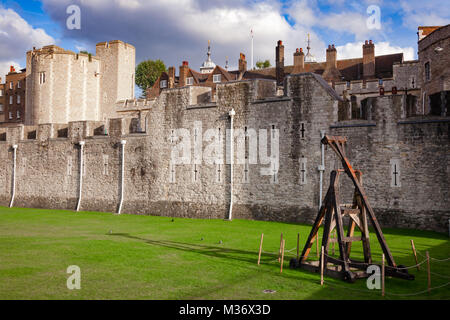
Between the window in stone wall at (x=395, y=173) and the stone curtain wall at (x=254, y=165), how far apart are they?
0.11 m

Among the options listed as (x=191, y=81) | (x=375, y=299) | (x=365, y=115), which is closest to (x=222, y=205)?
(x=365, y=115)

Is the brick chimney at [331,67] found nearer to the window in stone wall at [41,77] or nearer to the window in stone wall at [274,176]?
the window in stone wall at [274,176]

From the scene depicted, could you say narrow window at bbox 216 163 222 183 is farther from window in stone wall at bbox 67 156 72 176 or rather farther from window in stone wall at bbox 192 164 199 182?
window in stone wall at bbox 67 156 72 176

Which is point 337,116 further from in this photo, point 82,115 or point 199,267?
point 82,115

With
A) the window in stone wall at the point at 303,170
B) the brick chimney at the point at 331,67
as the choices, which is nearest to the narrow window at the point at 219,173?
the window in stone wall at the point at 303,170

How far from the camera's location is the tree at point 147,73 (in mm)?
66500

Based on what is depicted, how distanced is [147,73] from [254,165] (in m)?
50.7

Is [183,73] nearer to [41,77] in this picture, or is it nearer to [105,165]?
[41,77]

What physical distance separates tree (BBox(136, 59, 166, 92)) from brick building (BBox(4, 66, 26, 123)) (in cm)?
1791

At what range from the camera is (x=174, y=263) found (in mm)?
10375

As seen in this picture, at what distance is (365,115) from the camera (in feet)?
59.1
